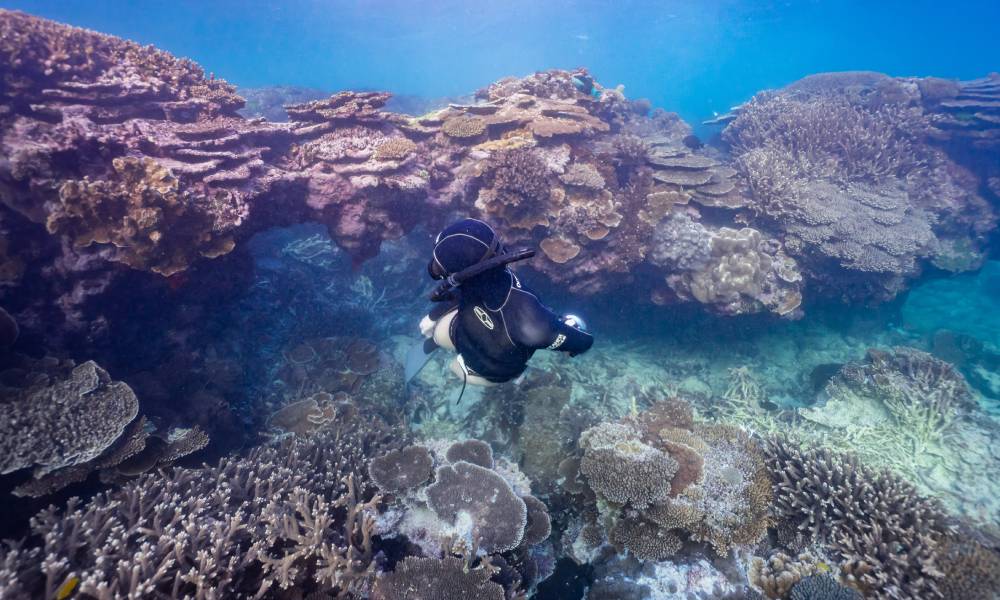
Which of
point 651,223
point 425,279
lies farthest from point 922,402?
point 425,279

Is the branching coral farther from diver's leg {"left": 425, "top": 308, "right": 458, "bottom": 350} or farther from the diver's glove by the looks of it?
the diver's glove

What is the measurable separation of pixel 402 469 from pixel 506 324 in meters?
2.54

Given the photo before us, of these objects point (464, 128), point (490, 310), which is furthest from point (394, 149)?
point (490, 310)

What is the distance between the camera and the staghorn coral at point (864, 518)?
11.8 ft

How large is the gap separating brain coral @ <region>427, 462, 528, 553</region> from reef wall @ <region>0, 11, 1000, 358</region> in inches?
183

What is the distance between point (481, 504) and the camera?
434 cm

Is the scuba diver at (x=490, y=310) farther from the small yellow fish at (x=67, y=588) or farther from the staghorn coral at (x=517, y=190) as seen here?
the staghorn coral at (x=517, y=190)

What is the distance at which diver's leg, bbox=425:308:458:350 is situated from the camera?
14.4ft

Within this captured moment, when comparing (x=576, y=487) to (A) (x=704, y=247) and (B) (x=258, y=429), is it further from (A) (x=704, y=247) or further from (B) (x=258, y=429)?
(A) (x=704, y=247)

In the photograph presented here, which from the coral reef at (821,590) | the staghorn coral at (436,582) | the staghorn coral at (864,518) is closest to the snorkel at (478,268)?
the staghorn coral at (436,582)

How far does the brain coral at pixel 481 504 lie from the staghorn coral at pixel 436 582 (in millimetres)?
374

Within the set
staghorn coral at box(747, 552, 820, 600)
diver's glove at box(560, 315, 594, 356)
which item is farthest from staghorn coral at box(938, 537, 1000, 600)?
diver's glove at box(560, 315, 594, 356)

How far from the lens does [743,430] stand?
5160 mm

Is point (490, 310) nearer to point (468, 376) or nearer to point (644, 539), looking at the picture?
point (468, 376)
